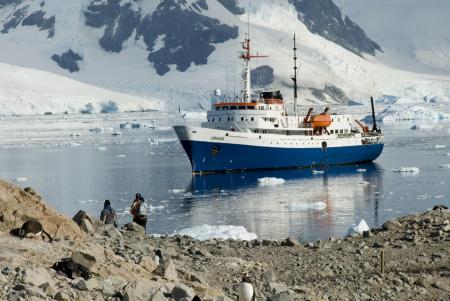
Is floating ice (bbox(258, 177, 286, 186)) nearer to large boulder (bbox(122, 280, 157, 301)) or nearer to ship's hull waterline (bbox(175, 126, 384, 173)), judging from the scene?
ship's hull waterline (bbox(175, 126, 384, 173))

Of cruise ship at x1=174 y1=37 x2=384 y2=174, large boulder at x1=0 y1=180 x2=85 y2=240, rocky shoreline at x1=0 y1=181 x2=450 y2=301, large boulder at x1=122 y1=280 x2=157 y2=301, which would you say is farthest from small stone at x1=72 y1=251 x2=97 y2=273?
cruise ship at x1=174 y1=37 x2=384 y2=174

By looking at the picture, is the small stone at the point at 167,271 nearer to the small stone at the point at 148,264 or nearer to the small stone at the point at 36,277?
the small stone at the point at 148,264

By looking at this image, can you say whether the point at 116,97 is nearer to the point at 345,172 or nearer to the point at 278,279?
the point at 345,172

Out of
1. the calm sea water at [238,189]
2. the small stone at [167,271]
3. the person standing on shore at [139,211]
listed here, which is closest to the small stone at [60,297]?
the small stone at [167,271]

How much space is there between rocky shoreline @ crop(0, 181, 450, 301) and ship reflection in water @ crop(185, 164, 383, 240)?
6521 millimetres

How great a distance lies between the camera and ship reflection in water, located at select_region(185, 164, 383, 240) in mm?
30234

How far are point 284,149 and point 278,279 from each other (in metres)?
38.1

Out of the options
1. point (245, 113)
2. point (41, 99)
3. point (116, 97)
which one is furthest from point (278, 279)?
point (116, 97)

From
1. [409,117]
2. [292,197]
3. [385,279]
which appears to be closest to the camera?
[385,279]

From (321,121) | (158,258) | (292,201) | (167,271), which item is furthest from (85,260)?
→ (321,121)

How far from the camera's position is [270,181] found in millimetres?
47531

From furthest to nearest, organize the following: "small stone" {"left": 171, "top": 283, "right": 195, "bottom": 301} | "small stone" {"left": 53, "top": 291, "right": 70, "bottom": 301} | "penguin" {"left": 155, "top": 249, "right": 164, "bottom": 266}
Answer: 1. "penguin" {"left": 155, "top": 249, "right": 164, "bottom": 266}
2. "small stone" {"left": 171, "top": 283, "right": 195, "bottom": 301}
3. "small stone" {"left": 53, "top": 291, "right": 70, "bottom": 301}

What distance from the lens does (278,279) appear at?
17.3 metres

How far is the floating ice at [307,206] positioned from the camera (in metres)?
34.9
